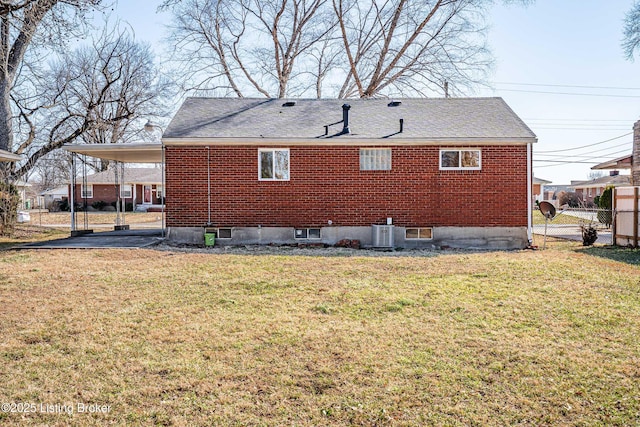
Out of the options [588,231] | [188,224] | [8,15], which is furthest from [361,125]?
[8,15]

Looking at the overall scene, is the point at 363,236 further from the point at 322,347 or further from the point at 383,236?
the point at 322,347

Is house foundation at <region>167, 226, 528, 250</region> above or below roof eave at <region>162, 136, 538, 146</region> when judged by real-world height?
below

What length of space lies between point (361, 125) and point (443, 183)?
3110mm

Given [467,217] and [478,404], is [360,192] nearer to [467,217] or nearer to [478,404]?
[467,217]

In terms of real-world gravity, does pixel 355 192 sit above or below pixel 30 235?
above

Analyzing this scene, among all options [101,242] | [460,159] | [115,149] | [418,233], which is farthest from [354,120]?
[101,242]

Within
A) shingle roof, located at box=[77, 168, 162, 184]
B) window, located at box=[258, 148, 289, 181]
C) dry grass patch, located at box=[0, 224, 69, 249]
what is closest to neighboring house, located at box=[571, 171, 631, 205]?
shingle roof, located at box=[77, 168, 162, 184]

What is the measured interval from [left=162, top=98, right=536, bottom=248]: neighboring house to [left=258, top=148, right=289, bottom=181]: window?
0.10ft

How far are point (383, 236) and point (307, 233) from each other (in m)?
2.26

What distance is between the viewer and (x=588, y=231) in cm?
1418

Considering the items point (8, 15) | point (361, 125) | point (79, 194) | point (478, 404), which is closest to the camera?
point (478, 404)

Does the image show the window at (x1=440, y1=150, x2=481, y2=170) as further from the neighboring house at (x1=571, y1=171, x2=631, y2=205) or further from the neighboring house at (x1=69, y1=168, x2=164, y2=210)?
the neighboring house at (x1=571, y1=171, x2=631, y2=205)

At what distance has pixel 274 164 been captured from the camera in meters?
13.4

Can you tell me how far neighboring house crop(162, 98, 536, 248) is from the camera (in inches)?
523
